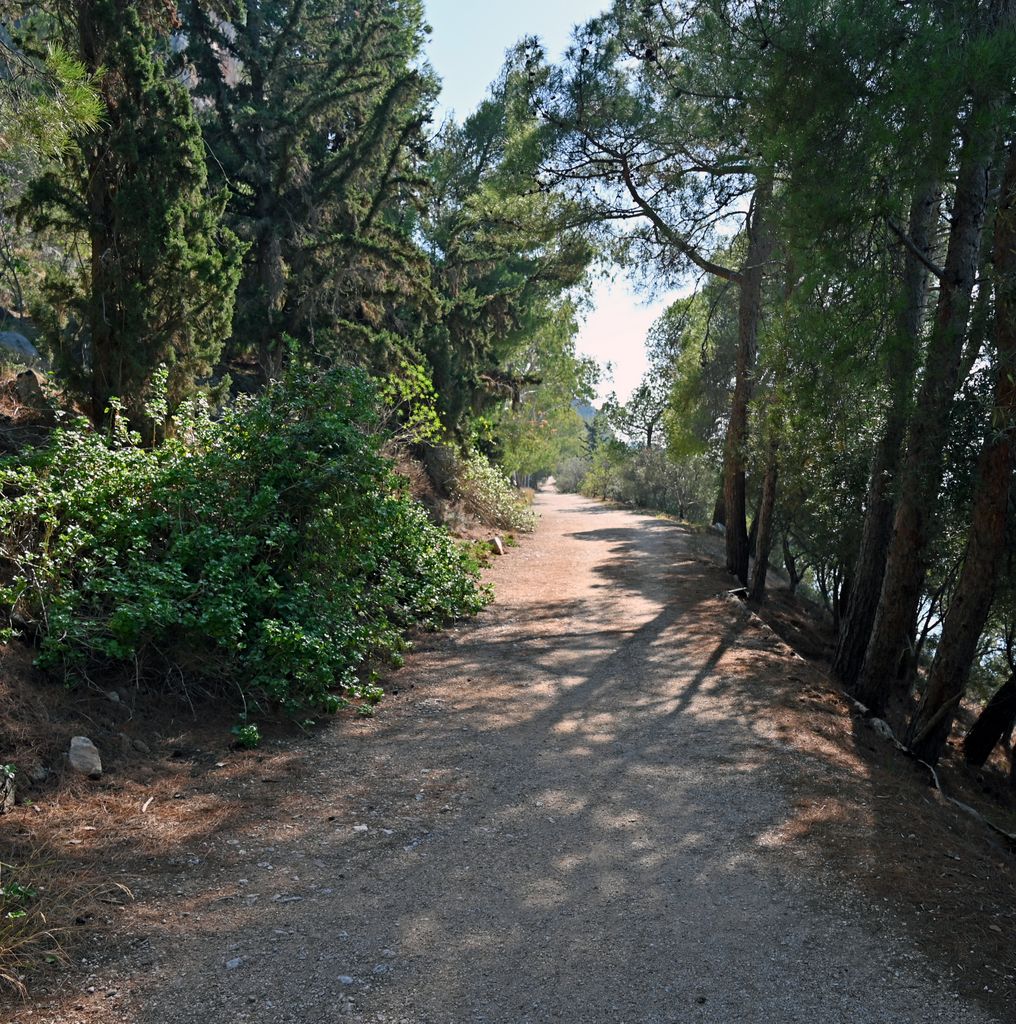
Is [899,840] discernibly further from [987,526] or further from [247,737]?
[247,737]

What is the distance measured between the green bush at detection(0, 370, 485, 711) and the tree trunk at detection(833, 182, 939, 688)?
17.0 ft

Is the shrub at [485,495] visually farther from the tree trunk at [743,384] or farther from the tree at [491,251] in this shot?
the tree trunk at [743,384]

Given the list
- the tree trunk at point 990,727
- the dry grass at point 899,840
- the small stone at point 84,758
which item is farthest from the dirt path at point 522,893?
the tree trunk at point 990,727

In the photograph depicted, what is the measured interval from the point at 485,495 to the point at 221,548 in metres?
13.2

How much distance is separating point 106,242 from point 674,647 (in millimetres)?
7576

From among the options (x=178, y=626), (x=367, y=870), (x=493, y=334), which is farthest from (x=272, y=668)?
(x=493, y=334)

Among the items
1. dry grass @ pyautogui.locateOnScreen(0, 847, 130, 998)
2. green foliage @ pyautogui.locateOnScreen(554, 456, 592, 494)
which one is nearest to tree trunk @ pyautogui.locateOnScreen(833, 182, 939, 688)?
dry grass @ pyautogui.locateOnScreen(0, 847, 130, 998)

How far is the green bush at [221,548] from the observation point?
5.65 metres

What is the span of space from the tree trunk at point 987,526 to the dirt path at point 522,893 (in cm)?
182

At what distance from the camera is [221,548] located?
6340 millimetres

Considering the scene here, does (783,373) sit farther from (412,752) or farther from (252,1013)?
(252,1013)

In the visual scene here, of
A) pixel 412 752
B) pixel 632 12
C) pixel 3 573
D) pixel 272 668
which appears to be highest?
pixel 632 12

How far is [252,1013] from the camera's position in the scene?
3051mm

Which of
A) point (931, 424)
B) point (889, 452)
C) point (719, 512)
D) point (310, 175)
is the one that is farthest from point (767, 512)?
point (719, 512)
